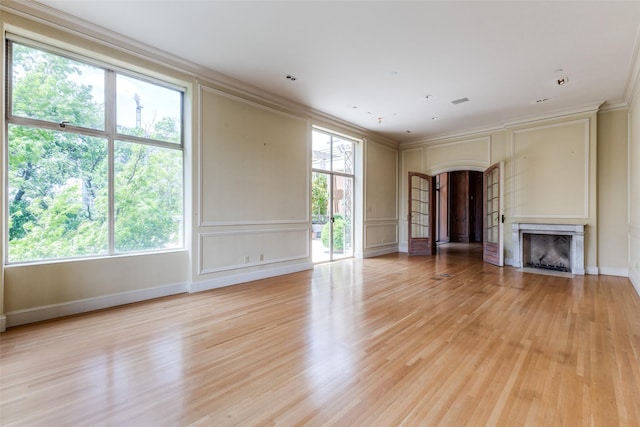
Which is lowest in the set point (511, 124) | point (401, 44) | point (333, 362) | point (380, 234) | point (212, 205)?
point (333, 362)

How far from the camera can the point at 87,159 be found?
3631mm

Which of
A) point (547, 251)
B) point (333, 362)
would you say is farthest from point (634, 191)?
point (333, 362)

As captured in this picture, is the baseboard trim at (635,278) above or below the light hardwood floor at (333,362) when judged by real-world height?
above

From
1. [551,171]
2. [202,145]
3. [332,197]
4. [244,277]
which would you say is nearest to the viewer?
[202,145]

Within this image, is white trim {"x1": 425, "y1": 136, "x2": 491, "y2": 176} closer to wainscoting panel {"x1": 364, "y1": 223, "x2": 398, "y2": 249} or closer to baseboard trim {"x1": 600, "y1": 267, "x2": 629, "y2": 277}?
wainscoting panel {"x1": 364, "y1": 223, "x2": 398, "y2": 249}

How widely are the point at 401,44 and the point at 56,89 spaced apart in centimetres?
408

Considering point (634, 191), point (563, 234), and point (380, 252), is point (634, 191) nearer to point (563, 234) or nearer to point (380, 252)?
point (563, 234)

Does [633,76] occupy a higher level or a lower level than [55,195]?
higher

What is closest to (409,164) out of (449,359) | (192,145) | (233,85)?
(233,85)

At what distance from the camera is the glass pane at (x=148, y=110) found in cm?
392

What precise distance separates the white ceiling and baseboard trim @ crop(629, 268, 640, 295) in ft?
9.70

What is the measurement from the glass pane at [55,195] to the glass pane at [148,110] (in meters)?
0.44

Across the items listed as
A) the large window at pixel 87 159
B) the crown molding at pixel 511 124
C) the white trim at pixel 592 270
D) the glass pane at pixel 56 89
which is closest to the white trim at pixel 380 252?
the crown molding at pixel 511 124

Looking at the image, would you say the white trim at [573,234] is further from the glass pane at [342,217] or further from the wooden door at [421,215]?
the glass pane at [342,217]
